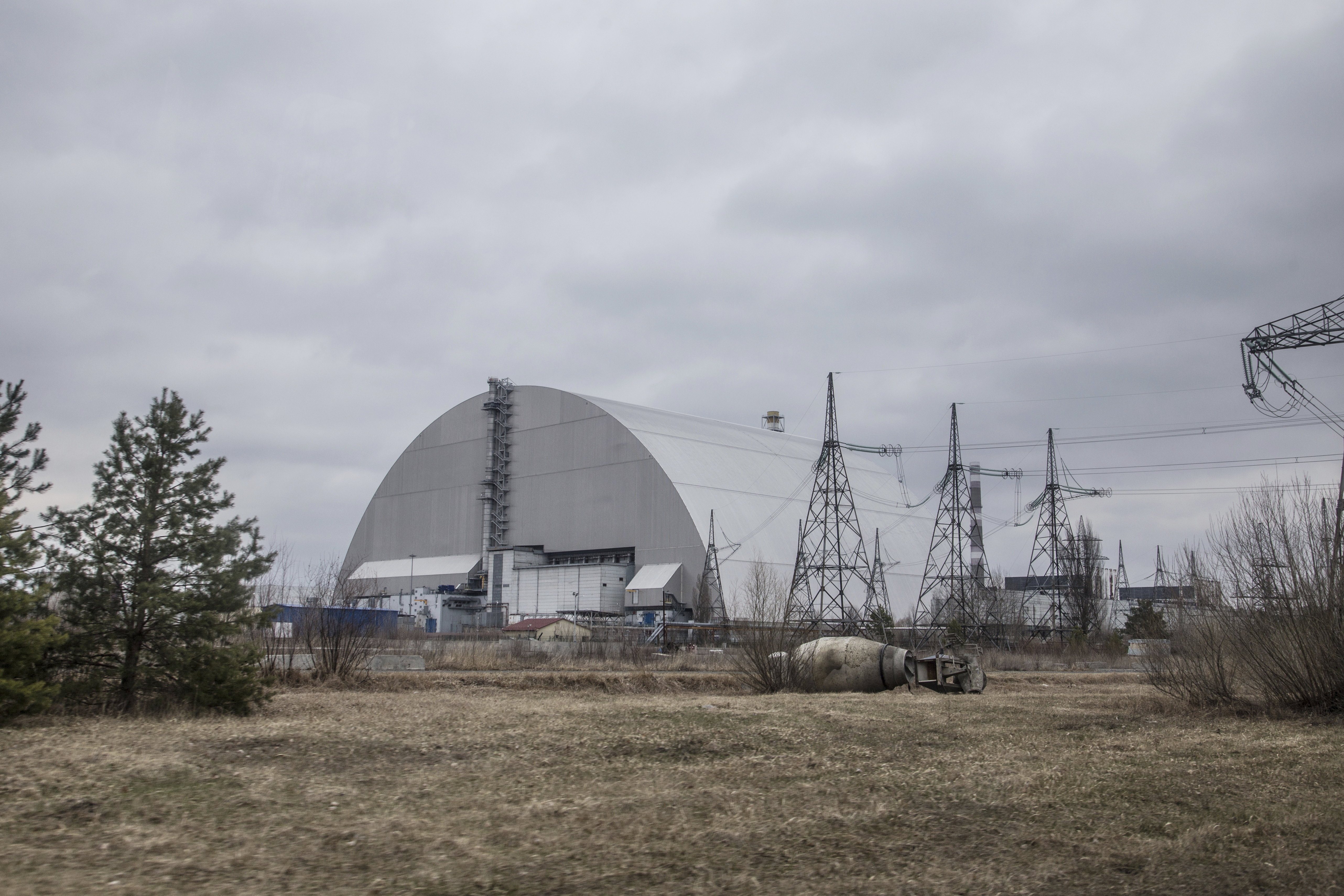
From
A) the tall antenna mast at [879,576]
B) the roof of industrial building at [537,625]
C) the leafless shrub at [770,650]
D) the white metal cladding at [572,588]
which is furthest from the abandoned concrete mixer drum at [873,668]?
the white metal cladding at [572,588]

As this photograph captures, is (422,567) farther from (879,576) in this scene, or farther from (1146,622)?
(1146,622)

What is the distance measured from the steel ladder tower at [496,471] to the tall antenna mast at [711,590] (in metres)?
20.5

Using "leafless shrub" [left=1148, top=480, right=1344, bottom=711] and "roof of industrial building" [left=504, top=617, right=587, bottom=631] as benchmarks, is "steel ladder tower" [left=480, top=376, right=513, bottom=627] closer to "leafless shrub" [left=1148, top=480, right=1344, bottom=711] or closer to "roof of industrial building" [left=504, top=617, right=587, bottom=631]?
"roof of industrial building" [left=504, top=617, right=587, bottom=631]

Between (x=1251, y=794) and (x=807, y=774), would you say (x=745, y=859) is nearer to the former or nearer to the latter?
(x=807, y=774)

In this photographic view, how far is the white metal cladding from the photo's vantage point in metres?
73.9

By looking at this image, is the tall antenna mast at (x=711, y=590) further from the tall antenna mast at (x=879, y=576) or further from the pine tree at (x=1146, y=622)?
the pine tree at (x=1146, y=622)


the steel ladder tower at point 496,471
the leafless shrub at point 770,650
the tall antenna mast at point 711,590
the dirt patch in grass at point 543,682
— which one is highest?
the steel ladder tower at point 496,471

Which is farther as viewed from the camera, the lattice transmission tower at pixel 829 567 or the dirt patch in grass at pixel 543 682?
the lattice transmission tower at pixel 829 567

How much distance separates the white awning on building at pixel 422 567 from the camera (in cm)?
8369

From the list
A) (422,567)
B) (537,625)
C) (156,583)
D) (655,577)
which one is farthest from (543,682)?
(422,567)

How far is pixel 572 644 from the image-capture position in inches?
2045

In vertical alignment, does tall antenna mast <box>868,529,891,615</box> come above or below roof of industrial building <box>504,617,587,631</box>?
above

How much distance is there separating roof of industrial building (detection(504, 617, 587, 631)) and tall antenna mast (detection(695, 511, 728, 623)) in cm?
743

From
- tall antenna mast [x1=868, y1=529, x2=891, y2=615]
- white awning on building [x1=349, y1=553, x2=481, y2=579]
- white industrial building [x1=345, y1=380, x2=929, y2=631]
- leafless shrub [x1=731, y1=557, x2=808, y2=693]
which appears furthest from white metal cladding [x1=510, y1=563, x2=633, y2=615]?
leafless shrub [x1=731, y1=557, x2=808, y2=693]
